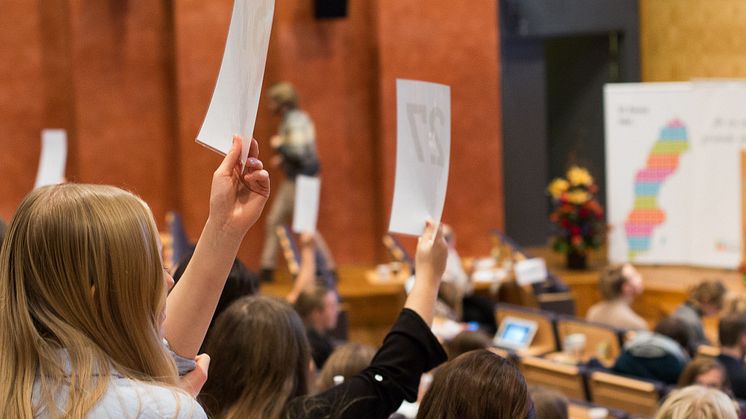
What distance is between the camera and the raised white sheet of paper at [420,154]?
221cm

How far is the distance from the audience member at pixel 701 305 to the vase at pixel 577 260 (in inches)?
106

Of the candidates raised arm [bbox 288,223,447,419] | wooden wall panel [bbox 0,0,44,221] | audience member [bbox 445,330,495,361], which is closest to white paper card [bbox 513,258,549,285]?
audience member [bbox 445,330,495,361]

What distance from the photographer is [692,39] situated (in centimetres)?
1189

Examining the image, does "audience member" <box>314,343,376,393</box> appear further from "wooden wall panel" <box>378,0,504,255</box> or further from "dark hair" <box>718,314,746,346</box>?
"wooden wall panel" <box>378,0,504,255</box>

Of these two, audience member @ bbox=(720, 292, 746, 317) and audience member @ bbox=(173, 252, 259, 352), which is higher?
audience member @ bbox=(173, 252, 259, 352)

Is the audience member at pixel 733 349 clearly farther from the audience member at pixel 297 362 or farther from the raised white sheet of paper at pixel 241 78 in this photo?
the raised white sheet of paper at pixel 241 78

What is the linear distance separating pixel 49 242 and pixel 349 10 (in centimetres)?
916

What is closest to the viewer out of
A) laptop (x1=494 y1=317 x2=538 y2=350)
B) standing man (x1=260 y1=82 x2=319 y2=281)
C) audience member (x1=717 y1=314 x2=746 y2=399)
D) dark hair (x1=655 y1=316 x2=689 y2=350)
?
audience member (x1=717 y1=314 x2=746 y2=399)

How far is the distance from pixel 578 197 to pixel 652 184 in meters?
0.69

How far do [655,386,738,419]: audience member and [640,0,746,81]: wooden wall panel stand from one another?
9330mm

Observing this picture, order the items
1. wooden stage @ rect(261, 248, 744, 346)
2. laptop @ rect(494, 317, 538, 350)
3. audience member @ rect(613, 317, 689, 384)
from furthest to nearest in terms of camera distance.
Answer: wooden stage @ rect(261, 248, 744, 346) → laptop @ rect(494, 317, 538, 350) → audience member @ rect(613, 317, 689, 384)

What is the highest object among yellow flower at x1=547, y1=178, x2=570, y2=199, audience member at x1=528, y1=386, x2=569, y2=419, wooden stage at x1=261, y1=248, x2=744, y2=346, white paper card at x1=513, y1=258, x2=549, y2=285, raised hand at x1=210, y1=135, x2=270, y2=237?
raised hand at x1=210, y1=135, x2=270, y2=237

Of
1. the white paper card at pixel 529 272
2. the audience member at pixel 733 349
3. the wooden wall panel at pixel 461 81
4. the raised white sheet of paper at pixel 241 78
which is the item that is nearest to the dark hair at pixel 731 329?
the audience member at pixel 733 349

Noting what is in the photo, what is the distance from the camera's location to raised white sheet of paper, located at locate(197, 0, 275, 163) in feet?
5.42
